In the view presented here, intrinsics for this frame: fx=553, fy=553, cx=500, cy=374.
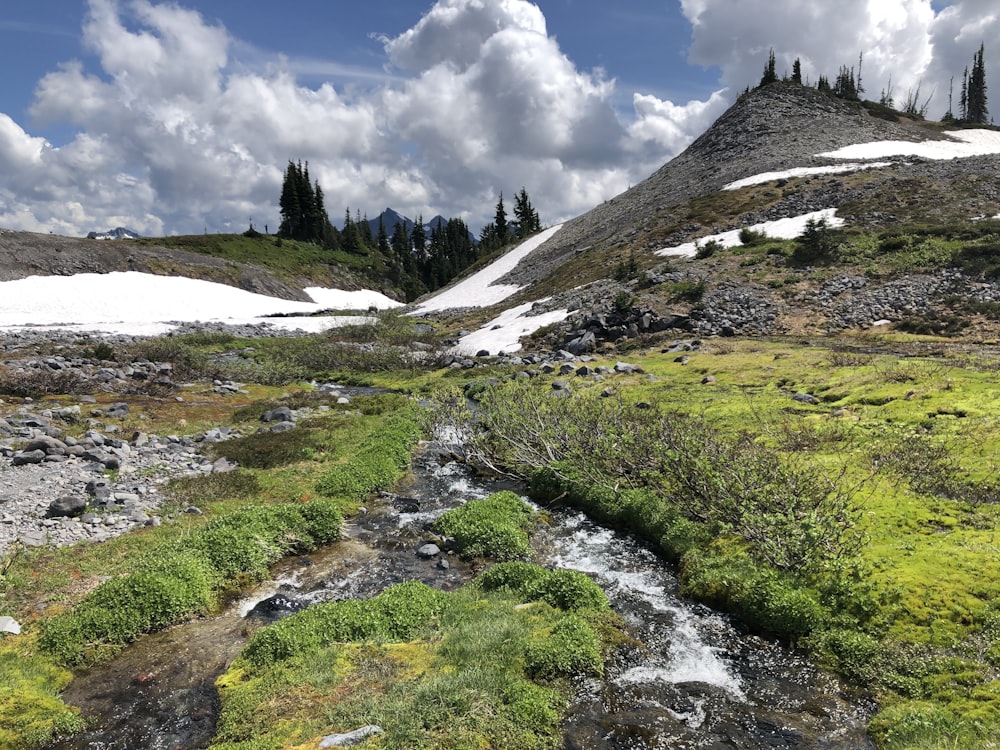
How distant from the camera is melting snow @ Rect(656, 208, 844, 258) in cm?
4965

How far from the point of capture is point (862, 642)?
830 centimetres

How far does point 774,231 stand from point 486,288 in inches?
1501

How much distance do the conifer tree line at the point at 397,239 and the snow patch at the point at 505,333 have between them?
2876 inches

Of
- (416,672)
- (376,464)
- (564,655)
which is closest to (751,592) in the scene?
(564,655)

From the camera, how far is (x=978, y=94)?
4500 inches

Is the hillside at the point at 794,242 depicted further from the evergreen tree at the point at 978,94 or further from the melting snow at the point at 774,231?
the evergreen tree at the point at 978,94

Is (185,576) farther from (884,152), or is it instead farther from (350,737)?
(884,152)

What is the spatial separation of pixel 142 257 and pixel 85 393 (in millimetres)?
63042

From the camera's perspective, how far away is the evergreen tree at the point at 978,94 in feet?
375

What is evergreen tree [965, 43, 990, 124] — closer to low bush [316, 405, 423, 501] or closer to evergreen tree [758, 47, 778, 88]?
evergreen tree [758, 47, 778, 88]

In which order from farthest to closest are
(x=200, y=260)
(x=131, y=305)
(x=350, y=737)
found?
(x=200, y=260) → (x=131, y=305) → (x=350, y=737)

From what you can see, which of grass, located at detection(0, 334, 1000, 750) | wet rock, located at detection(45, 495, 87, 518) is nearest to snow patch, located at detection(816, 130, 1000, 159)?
grass, located at detection(0, 334, 1000, 750)

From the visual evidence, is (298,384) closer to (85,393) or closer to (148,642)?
(85,393)

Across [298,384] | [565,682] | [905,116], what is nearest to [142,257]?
[298,384]
